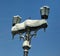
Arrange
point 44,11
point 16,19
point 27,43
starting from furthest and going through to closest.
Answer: point 16,19 → point 44,11 → point 27,43

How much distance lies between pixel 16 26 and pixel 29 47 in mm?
2004

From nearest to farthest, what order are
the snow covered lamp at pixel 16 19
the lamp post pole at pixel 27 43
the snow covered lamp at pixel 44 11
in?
the lamp post pole at pixel 27 43 → the snow covered lamp at pixel 44 11 → the snow covered lamp at pixel 16 19

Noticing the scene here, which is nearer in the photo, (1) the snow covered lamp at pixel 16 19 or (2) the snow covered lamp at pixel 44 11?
(2) the snow covered lamp at pixel 44 11

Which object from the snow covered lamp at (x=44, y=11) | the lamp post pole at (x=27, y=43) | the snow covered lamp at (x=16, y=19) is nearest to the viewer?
the lamp post pole at (x=27, y=43)

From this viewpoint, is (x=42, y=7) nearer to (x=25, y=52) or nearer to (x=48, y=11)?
(x=48, y=11)

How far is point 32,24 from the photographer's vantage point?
32500 mm

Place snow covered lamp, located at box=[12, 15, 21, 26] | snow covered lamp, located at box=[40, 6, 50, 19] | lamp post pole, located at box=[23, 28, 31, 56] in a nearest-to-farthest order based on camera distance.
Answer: lamp post pole, located at box=[23, 28, 31, 56] → snow covered lamp, located at box=[40, 6, 50, 19] → snow covered lamp, located at box=[12, 15, 21, 26]

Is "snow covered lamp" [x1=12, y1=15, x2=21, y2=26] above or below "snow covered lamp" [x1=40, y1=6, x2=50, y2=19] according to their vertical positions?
below

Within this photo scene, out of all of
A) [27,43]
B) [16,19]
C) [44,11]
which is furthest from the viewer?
[16,19]

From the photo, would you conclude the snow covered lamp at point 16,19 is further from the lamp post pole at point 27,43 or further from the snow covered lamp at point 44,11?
the snow covered lamp at point 44,11

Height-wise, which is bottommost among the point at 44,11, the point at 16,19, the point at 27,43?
the point at 27,43

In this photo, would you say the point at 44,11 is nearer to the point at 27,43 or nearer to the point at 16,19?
the point at 27,43

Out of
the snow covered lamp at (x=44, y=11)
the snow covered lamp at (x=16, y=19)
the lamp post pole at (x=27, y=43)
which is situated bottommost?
the lamp post pole at (x=27, y=43)

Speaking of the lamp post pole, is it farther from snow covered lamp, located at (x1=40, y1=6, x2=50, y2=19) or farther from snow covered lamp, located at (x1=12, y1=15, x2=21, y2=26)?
snow covered lamp, located at (x1=12, y1=15, x2=21, y2=26)
